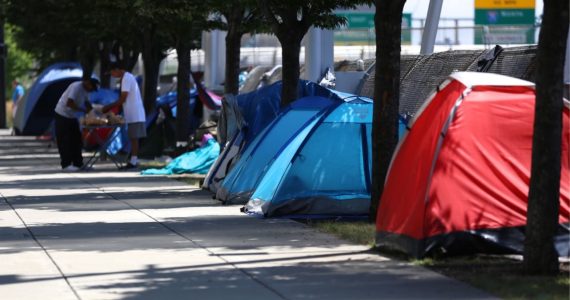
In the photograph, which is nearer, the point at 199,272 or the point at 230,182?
the point at 199,272

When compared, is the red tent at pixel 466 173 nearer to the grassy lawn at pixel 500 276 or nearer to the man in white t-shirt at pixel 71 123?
the grassy lawn at pixel 500 276

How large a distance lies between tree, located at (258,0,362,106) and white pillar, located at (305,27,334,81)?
4.03m

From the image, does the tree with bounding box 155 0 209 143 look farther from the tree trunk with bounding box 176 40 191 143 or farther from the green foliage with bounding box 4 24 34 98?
the green foliage with bounding box 4 24 34 98

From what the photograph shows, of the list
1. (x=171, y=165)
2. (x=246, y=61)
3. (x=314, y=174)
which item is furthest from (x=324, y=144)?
(x=246, y=61)

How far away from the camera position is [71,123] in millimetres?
23469

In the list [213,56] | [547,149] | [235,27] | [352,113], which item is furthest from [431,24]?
[213,56]

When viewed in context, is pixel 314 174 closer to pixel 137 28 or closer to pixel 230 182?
pixel 230 182

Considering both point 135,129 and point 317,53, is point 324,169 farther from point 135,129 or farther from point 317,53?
point 135,129

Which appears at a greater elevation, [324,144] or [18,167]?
[324,144]

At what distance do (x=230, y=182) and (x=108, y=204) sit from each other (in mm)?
1541

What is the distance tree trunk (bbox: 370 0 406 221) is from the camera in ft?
42.2

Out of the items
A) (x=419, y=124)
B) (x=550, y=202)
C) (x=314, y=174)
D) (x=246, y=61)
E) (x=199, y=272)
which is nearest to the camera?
(x=550, y=202)

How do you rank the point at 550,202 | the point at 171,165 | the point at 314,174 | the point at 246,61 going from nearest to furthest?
the point at 550,202 < the point at 314,174 < the point at 171,165 < the point at 246,61

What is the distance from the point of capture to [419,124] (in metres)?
10.8
